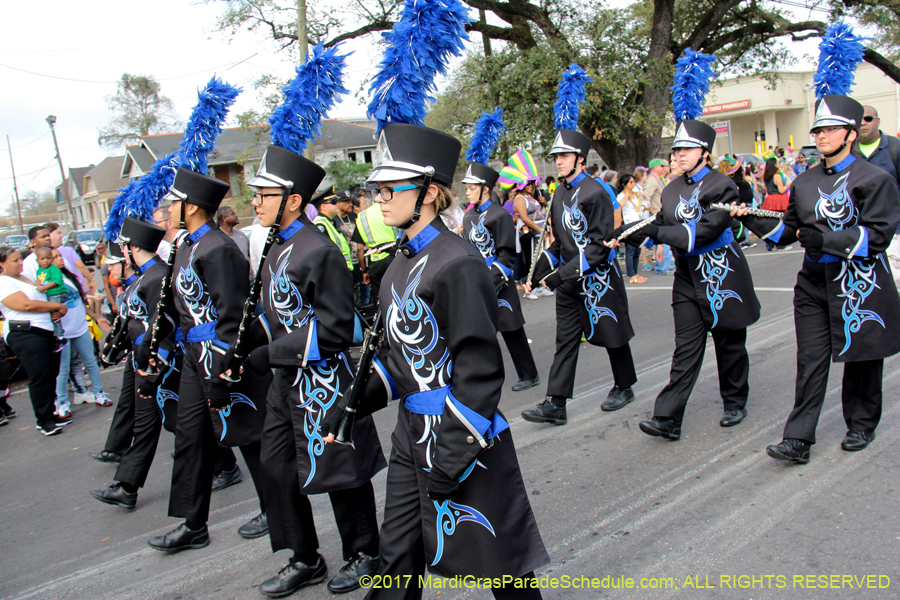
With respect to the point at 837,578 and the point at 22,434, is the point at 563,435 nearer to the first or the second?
the point at 837,578

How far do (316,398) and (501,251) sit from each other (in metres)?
3.35

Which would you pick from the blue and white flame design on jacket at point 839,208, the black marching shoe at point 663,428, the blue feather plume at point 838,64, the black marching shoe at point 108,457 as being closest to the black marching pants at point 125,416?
the black marching shoe at point 108,457

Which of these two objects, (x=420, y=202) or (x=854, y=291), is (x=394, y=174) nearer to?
(x=420, y=202)

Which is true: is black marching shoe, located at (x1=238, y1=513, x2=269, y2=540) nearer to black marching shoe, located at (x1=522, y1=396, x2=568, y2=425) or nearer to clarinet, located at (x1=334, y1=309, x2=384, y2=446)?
clarinet, located at (x1=334, y1=309, x2=384, y2=446)

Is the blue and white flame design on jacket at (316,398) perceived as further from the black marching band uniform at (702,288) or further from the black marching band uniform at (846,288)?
the black marching band uniform at (846,288)

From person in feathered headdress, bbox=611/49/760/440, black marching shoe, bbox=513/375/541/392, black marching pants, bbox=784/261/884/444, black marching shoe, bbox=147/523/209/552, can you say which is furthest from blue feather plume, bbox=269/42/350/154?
black marching shoe, bbox=513/375/541/392

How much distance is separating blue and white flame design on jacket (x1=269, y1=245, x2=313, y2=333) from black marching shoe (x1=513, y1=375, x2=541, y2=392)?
3.51 m

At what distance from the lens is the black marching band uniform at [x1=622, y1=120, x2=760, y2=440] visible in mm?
4574

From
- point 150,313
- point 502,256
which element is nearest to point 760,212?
point 502,256

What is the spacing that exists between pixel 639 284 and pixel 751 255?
3698 millimetres

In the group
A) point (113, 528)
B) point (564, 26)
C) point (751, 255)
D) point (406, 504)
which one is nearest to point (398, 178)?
point (406, 504)

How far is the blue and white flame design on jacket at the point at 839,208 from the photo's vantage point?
13.0ft

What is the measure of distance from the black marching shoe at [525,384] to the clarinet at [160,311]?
3.25 m

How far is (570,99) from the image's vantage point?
587cm
